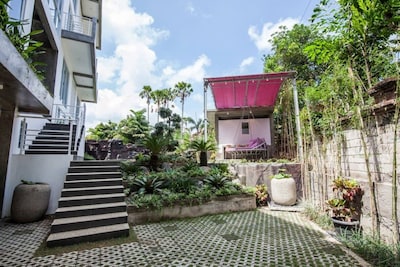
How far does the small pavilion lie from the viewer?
8398 millimetres

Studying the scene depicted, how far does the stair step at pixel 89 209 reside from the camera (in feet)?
11.8

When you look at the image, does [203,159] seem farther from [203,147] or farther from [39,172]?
[39,172]

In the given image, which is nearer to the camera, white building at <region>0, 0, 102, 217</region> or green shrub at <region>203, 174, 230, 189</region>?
white building at <region>0, 0, 102, 217</region>

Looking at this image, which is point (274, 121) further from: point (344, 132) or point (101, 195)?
point (101, 195)

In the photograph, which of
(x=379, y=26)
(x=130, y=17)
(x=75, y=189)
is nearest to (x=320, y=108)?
(x=379, y=26)

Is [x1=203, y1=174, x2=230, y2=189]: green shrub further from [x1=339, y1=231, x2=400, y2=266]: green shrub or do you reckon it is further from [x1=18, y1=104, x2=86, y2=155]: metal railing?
[x1=18, y1=104, x2=86, y2=155]: metal railing

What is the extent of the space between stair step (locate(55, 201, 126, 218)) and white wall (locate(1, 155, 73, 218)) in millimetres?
1309

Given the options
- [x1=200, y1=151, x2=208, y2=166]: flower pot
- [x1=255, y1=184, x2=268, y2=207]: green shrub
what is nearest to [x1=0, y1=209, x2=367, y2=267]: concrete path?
[x1=255, y1=184, x2=268, y2=207]: green shrub

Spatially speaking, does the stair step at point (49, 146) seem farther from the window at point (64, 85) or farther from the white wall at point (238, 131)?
the white wall at point (238, 131)

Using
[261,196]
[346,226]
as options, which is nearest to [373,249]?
[346,226]

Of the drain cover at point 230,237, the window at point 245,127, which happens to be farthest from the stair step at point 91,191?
the window at point 245,127

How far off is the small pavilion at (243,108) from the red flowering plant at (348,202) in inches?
217

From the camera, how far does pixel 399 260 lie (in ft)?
7.63

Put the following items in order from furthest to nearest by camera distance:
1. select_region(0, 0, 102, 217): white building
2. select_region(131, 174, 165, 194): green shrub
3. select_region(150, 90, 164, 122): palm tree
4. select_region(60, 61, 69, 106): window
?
select_region(150, 90, 164, 122): palm tree → select_region(60, 61, 69, 106): window → select_region(131, 174, 165, 194): green shrub → select_region(0, 0, 102, 217): white building
